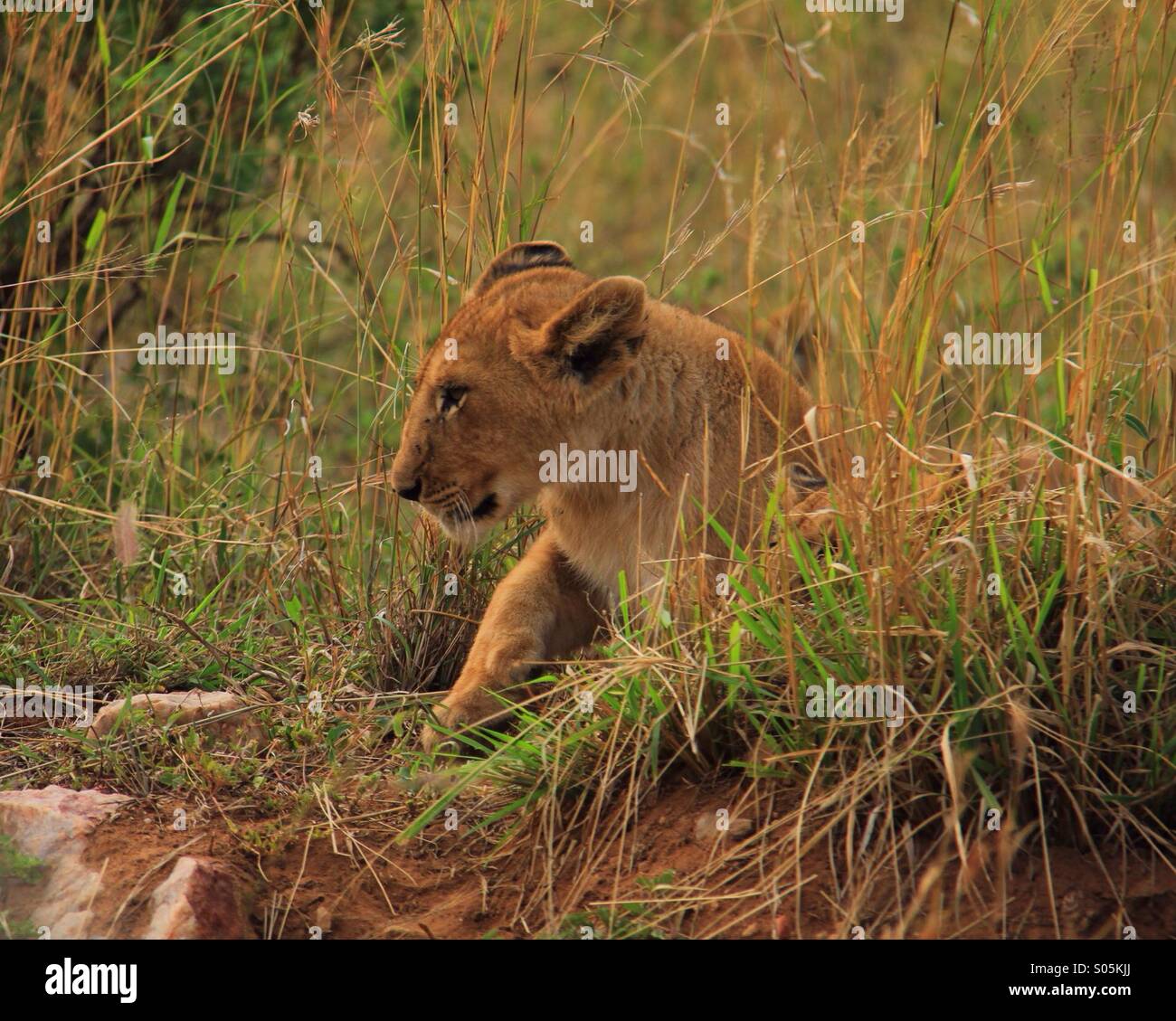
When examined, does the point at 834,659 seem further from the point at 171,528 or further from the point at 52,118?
the point at 52,118

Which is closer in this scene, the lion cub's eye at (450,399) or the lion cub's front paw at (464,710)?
the lion cub's front paw at (464,710)

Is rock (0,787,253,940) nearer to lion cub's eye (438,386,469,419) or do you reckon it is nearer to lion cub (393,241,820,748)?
lion cub (393,241,820,748)

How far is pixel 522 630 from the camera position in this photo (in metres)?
4.66

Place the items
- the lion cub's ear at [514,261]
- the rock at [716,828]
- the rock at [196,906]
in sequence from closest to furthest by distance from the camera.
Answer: the rock at [196,906] < the rock at [716,828] < the lion cub's ear at [514,261]

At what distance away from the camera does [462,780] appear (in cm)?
373

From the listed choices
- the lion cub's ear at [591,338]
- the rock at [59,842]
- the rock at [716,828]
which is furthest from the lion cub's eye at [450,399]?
the rock at [716,828]

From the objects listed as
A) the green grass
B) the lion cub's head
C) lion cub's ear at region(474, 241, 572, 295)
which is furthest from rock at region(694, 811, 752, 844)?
lion cub's ear at region(474, 241, 572, 295)

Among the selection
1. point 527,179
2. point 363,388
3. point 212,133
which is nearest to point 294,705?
point 212,133

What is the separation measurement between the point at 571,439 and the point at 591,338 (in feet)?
1.10

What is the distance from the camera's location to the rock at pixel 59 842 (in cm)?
360

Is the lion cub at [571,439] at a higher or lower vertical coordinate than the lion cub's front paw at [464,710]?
higher

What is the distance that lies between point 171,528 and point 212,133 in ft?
5.34

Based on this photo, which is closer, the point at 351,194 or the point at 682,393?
the point at 682,393

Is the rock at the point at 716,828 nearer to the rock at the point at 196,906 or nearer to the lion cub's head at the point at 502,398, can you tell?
the rock at the point at 196,906
